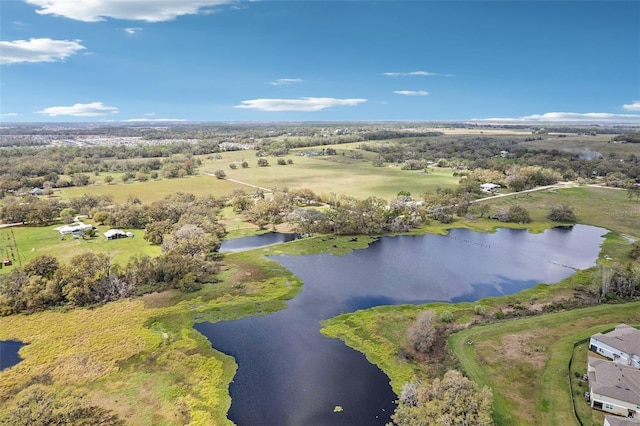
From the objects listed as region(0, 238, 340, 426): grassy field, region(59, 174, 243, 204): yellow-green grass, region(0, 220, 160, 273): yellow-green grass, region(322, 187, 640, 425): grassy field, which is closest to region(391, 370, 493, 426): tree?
region(322, 187, 640, 425): grassy field

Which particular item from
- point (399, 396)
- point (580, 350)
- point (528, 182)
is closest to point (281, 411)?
point (399, 396)

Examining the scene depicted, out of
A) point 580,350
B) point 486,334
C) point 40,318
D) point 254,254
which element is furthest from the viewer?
point 254,254

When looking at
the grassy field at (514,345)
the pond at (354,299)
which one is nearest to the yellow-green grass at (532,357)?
the grassy field at (514,345)

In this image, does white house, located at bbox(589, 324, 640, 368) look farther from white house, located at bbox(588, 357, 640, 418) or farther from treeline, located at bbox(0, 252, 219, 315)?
treeline, located at bbox(0, 252, 219, 315)

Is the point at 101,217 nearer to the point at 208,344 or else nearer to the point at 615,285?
the point at 208,344

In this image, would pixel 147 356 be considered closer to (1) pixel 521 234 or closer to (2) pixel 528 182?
(1) pixel 521 234

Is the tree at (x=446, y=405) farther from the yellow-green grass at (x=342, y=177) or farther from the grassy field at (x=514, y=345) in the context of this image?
the yellow-green grass at (x=342, y=177)
